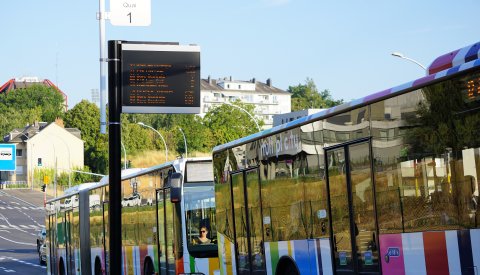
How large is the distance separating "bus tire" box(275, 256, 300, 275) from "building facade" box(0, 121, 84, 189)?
162212 mm

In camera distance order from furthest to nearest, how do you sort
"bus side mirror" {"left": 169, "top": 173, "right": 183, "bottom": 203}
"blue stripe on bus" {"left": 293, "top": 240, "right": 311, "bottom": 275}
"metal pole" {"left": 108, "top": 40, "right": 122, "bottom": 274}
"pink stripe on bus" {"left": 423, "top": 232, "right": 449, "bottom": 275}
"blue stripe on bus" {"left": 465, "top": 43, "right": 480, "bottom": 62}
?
1. "bus side mirror" {"left": 169, "top": 173, "right": 183, "bottom": 203}
2. "blue stripe on bus" {"left": 293, "top": 240, "right": 311, "bottom": 275}
3. "metal pole" {"left": 108, "top": 40, "right": 122, "bottom": 274}
4. "blue stripe on bus" {"left": 465, "top": 43, "right": 480, "bottom": 62}
5. "pink stripe on bus" {"left": 423, "top": 232, "right": 449, "bottom": 275}

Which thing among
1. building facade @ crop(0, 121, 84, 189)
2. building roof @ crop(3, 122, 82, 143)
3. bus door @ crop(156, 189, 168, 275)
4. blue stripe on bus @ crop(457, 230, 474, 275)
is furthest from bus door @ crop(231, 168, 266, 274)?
building roof @ crop(3, 122, 82, 143)

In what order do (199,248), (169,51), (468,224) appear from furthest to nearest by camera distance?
(199,248) → (169,51) → (468,224)

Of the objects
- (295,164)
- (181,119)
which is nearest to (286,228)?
(295,164)

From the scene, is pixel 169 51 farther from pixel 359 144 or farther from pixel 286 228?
pixel 359 144

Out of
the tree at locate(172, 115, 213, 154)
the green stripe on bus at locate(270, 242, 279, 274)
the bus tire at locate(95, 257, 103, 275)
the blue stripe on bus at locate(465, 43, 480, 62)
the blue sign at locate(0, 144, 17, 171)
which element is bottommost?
the green stripe on bus at locate(270, 242, 279, 274)

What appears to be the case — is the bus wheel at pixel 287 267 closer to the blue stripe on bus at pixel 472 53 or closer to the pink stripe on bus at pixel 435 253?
the pink stripe on bus at pixel 435 253

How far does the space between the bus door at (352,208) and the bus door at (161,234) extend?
7438 mm

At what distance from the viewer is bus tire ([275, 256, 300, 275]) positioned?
519 inches

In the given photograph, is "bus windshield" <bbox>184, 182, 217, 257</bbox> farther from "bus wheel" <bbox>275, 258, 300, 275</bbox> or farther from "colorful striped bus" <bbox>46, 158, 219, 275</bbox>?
"bus wheel" <bbox>275, 258, 300, 275</bbox>

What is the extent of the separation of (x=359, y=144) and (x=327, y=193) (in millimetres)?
1034

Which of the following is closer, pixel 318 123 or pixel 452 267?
pixel 452 267

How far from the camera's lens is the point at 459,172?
898 centimetres

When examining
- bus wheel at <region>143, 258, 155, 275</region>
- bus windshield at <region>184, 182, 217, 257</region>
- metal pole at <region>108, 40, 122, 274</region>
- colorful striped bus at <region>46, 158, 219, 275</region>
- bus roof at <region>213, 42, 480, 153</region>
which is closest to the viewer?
bus roof at <region>213, 42, 480, 153</region>
